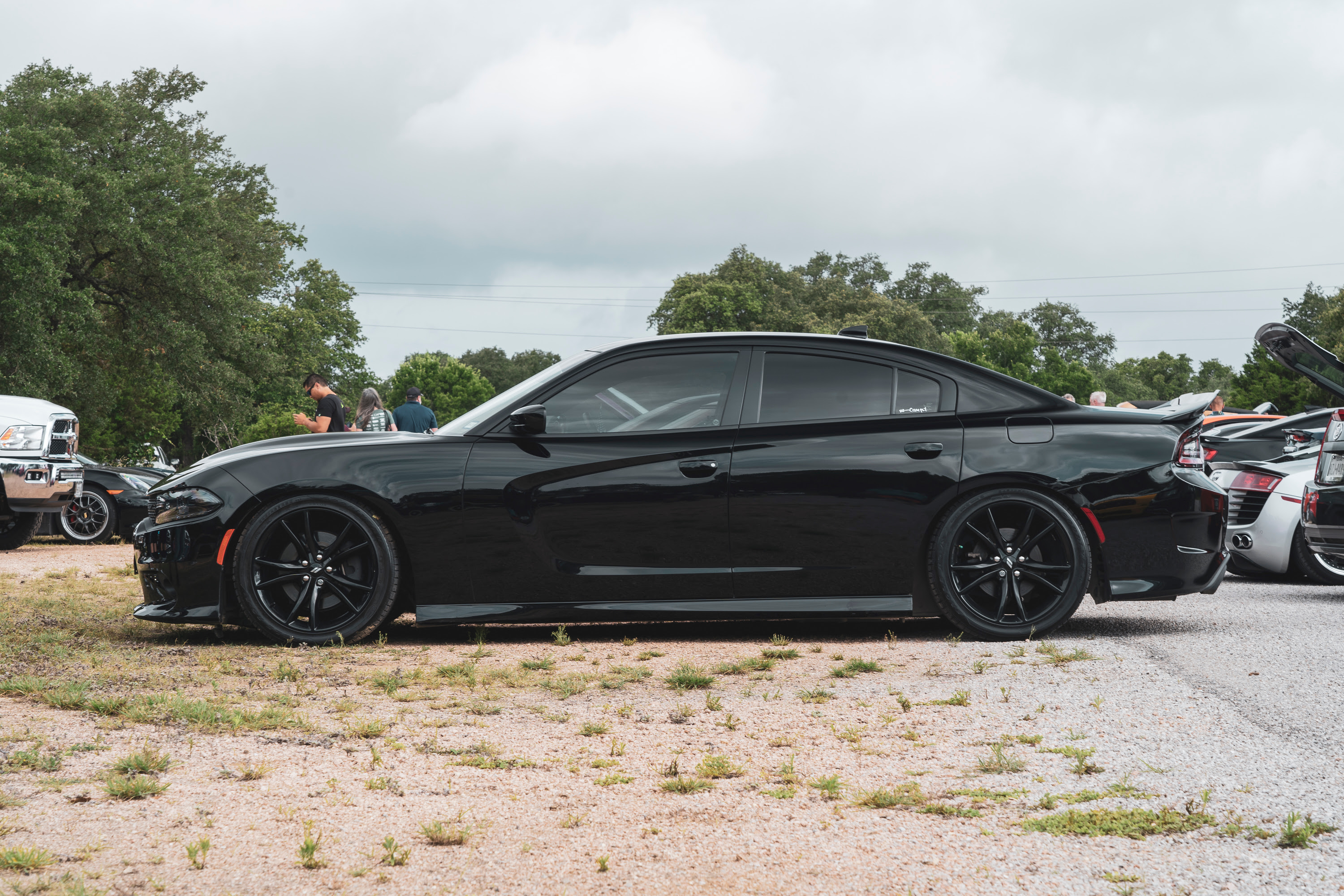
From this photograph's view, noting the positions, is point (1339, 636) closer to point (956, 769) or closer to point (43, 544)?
point (956, 769)

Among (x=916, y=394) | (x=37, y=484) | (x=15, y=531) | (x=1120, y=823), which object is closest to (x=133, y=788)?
(x=1120, y=823)

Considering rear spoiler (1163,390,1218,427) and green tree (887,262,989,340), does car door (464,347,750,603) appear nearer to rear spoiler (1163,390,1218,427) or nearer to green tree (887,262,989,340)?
rear spoiler (1163,390,1218,427)

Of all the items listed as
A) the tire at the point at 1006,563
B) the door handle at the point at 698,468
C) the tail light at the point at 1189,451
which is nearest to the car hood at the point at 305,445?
the door handle at the point at 698,468

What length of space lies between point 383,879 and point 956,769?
1699mm

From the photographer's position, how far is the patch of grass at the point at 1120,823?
2863 mm

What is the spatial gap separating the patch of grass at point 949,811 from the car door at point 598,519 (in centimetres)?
268

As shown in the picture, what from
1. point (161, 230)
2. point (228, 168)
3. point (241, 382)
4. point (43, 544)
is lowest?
point (43, 544)

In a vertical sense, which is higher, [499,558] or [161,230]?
[161,230]

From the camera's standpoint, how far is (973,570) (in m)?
5.84

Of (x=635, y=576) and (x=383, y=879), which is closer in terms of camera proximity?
(x=383, y=879)

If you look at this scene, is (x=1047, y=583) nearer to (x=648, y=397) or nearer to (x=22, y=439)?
(x=648, y=397)

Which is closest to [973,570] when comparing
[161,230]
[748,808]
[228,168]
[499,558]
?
[499,558]

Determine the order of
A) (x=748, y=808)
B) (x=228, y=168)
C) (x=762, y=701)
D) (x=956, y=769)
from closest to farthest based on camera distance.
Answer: (x=748, y=808) < (x=956, y=769) < (x=762, y=701) < (x=228, y=168)

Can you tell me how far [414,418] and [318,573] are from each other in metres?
7.58
